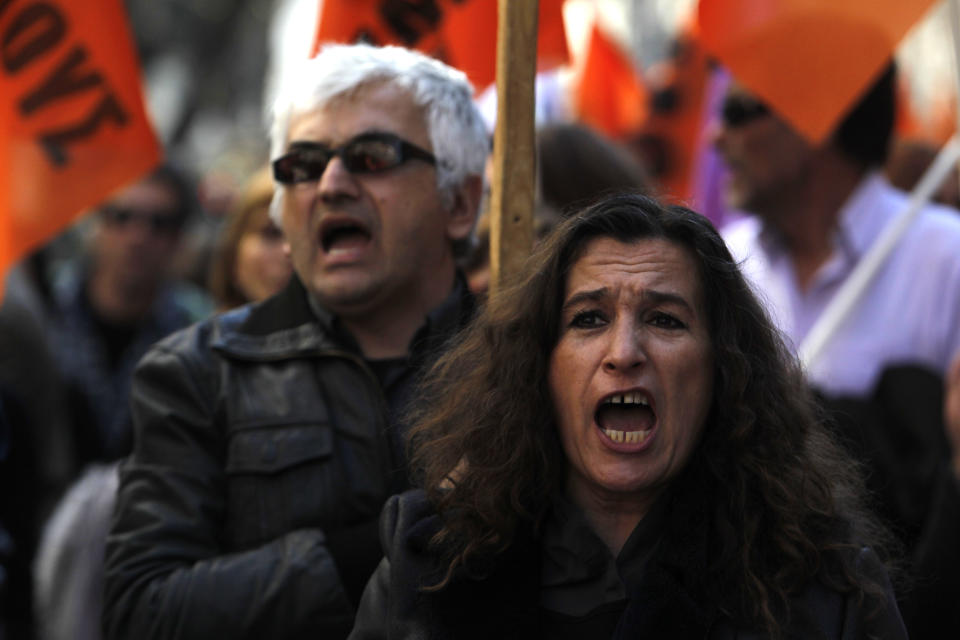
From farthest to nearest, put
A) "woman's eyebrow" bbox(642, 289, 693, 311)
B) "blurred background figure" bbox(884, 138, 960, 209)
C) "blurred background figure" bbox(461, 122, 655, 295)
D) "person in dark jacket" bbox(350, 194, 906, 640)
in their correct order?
1. "blurred background figure" bbox(884, 138, 960, 209)
2. "blurred background figure" bbox(461, 122, 655, 295)
3. "woman's eyebrow" bbox(642, 289, 693, 311)
4. "person in dark jacket" bbox(350, 194, 906, 640)

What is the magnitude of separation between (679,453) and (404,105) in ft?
3.94

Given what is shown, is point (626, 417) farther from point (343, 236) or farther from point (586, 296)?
point (343, 236)

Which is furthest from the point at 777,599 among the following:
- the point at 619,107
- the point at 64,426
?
the point at 619,107

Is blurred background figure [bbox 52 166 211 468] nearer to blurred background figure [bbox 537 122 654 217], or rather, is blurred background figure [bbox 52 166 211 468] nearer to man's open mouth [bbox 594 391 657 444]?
blurred background figure [bbox 537 122 654 217]

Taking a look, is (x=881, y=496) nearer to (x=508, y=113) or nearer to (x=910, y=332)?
(x=910, y=332)

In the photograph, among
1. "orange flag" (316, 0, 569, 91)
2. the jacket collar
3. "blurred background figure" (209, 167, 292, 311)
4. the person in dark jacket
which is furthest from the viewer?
"blurred background figure" (209, 167, 292, 311)

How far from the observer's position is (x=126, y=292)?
643 centimetres

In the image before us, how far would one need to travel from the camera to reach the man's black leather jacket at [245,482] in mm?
3156

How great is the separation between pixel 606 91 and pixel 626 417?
660cm

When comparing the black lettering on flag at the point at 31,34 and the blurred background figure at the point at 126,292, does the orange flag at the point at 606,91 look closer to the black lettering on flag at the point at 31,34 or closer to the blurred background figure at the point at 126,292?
the blurred background figure at the point at 126,292

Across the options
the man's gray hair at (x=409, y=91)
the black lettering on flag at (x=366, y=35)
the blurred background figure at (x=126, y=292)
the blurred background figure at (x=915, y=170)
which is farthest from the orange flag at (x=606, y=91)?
the man's gray hair at (x=409, y=91)

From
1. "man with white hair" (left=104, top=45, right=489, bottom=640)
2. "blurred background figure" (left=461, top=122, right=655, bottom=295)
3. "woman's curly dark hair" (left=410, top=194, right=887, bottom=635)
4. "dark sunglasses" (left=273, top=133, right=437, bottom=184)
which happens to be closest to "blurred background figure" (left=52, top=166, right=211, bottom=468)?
"blurred background figure" (left=461, top=122, right=655, bottom=295)

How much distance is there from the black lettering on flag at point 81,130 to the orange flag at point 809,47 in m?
1.80

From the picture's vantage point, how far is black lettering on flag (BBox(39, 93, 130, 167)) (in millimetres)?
4664
